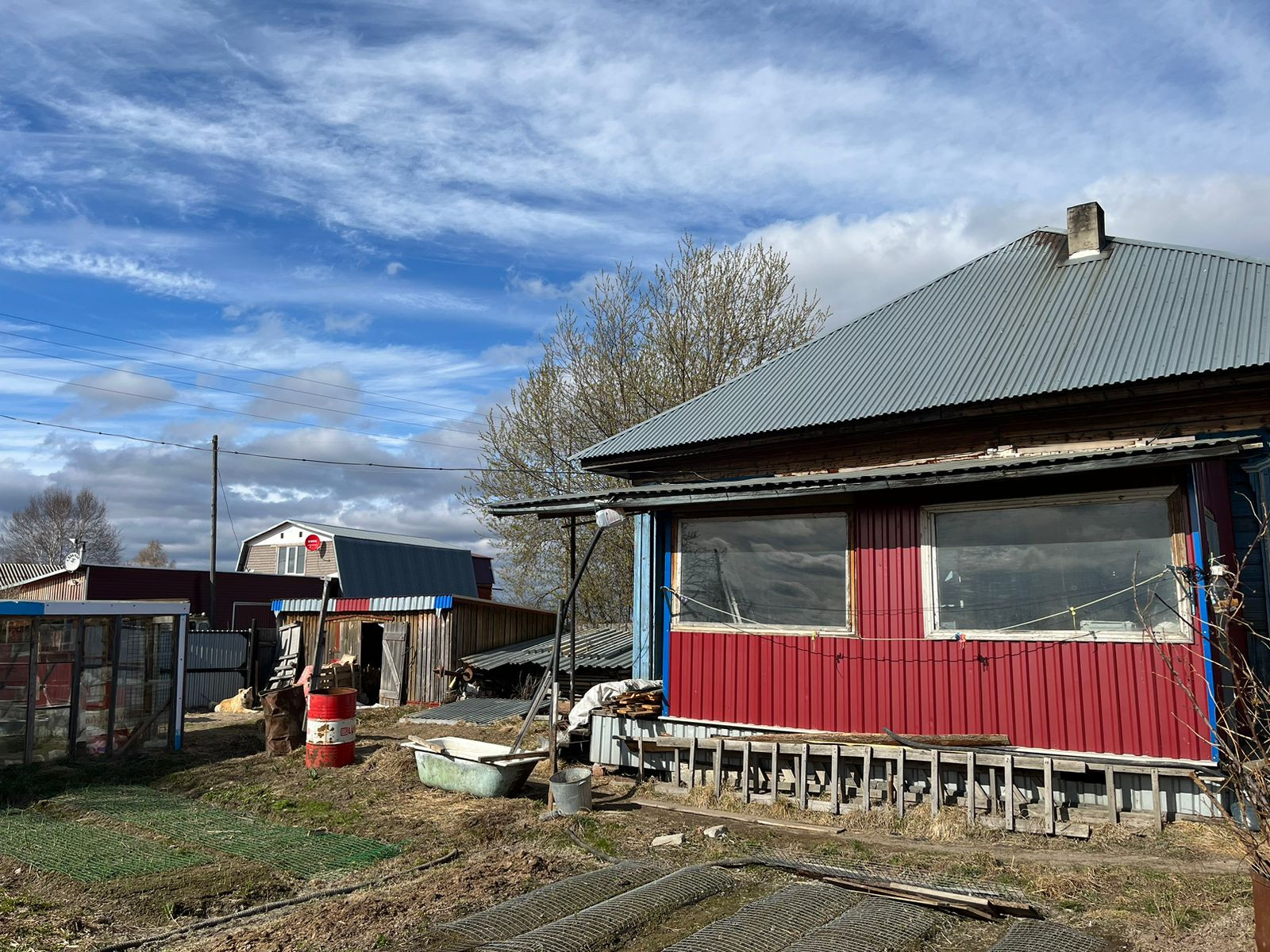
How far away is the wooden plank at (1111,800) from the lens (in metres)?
8.72

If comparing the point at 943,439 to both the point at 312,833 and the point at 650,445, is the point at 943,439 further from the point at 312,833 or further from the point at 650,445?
the point at 312,833

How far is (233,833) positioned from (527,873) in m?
3.84

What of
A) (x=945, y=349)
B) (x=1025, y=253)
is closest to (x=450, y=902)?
(x=945, y=349)

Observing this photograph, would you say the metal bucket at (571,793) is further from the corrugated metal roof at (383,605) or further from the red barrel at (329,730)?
the corrugated metal roof at (383,605)

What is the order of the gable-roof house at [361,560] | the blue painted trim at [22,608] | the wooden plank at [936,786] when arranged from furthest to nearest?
the gable-roof house at [361,560] < the blue painted trim at [22,608] < the wooden plank at [936,786]

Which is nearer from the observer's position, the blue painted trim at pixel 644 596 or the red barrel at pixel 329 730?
the blue painted trim at pixel 644 596

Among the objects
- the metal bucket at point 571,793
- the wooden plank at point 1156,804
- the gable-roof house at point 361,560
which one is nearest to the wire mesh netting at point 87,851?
the metal bucket at point 571,793

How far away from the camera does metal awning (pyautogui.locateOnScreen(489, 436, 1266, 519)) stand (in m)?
8.52

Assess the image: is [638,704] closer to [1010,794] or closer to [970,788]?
[970,788]

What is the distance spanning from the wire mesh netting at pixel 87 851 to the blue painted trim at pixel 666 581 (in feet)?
17.3

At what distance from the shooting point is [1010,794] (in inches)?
352

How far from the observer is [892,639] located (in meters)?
10.2

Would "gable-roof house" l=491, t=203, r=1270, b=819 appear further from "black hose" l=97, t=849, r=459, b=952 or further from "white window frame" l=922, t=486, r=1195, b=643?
"black hose" l=97, t=849, r=459, b=952

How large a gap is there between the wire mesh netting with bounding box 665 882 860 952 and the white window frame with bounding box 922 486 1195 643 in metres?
3.76
